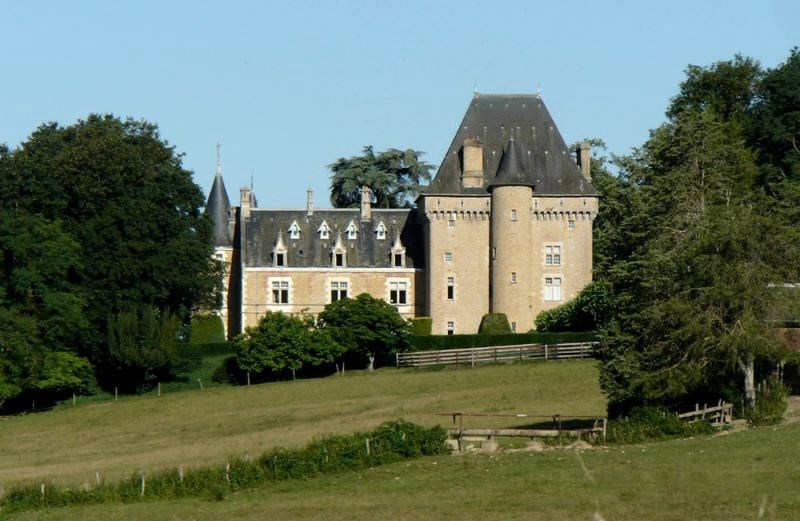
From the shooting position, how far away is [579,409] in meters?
47.8

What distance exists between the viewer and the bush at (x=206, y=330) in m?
72.6

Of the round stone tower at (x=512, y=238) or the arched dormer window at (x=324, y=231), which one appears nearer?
the round stone tower at (x=512, y=238)

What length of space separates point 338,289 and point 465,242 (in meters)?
7.02

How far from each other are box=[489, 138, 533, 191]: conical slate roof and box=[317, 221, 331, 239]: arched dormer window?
920 centimetres

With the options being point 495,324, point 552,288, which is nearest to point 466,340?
point 495,324

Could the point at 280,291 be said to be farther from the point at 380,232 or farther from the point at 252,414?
the point at 252,414

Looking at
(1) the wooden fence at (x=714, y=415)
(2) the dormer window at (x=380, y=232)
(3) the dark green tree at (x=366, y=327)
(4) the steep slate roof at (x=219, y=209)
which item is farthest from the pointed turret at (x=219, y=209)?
(1) the wooden fence at (x=714, y=415)

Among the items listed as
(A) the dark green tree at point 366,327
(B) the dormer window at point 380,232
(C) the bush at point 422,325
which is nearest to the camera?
(A) the dark green tree at point 366,327

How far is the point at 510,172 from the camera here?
70.1 meters

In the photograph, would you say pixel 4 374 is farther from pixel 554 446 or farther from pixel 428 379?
pixel 554 446

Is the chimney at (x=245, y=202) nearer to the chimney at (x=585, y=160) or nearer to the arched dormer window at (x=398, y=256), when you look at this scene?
the arched dormer window at (x=398, y=256)

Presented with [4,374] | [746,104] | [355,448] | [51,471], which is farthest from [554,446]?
[746,104]

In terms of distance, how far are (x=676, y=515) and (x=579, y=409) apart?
20181 mm

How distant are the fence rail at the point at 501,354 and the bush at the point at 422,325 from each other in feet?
22.8
